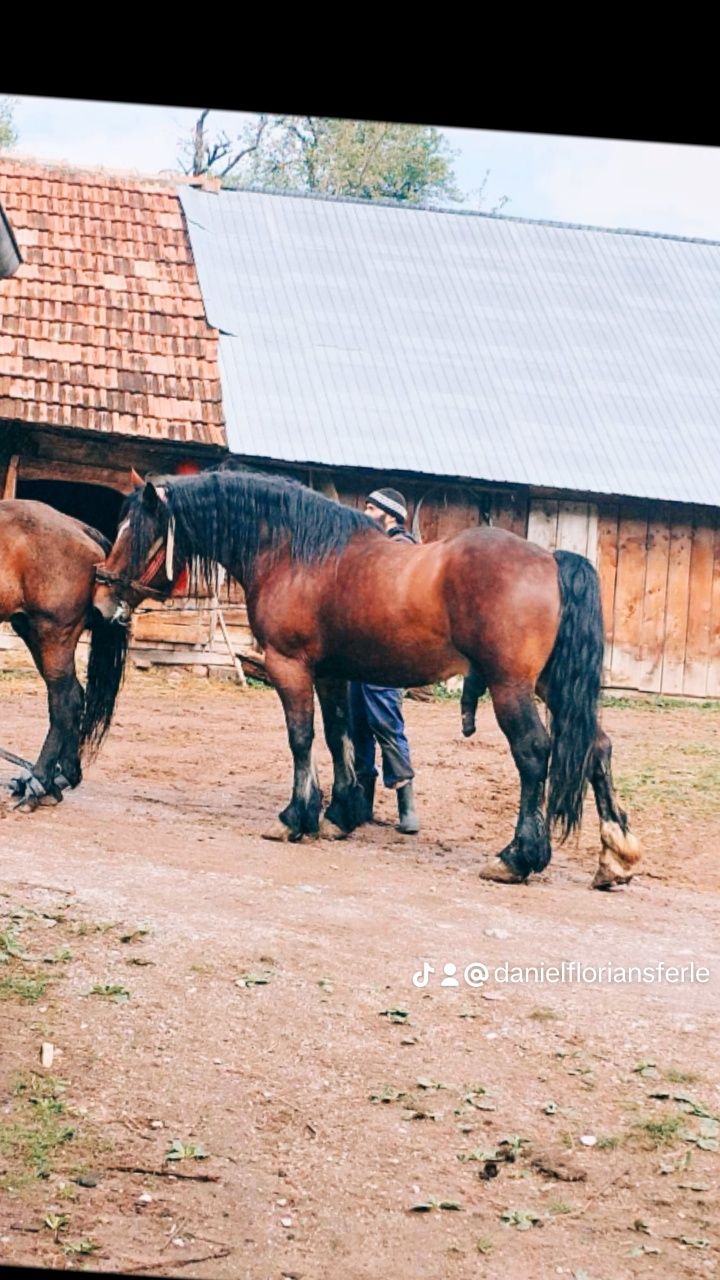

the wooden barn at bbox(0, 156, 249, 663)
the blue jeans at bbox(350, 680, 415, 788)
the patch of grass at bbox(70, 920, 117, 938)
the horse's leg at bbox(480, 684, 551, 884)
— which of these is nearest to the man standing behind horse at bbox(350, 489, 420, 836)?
the blue jeans at bbox(350, 680, 415, 788)

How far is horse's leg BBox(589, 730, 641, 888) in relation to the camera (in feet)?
24.5

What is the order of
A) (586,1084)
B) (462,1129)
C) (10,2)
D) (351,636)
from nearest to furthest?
(10,2)
(462,1129)
(586,1084)
(351,636)

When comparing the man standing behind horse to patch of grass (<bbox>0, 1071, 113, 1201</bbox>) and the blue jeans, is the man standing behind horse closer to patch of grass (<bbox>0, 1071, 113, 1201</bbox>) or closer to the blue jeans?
the blue jeans

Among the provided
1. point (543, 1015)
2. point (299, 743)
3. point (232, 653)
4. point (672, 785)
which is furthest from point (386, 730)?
point (232, 653)

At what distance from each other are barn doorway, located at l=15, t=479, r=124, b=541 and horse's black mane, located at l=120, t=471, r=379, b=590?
34.2 ft

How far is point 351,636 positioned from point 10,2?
6.05 metres

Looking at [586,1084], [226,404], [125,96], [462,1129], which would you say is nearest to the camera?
[125,96]

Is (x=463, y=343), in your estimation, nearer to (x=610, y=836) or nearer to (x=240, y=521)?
(x=240, y=521)

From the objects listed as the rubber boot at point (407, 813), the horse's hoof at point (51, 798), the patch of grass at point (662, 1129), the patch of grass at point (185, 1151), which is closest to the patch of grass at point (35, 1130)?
the patch of grass at point (185, 1151)

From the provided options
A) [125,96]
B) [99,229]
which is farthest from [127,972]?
[99,229]

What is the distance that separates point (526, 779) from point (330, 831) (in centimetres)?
137

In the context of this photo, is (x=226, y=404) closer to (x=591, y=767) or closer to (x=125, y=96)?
(x=591, y=767)

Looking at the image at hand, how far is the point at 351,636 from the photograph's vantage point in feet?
25.9

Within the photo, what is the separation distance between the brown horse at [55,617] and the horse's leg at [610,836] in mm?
2921
